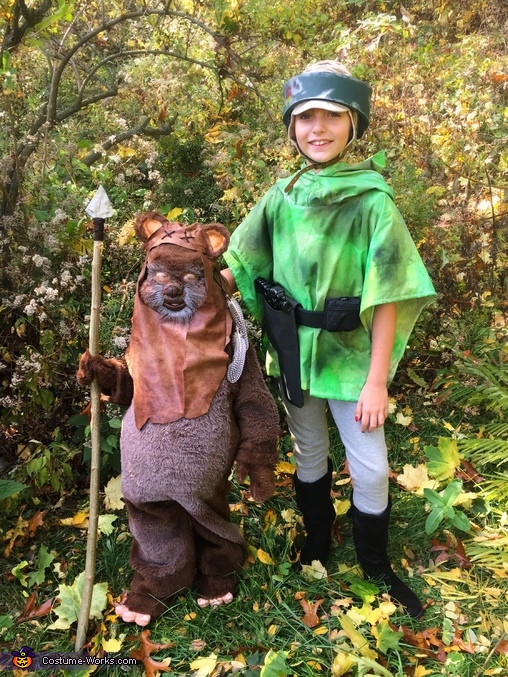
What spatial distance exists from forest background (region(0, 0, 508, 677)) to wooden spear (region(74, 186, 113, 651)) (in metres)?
0.13

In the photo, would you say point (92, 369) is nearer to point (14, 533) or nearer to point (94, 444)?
point (94, 444)

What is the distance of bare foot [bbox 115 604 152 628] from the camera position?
2.00m

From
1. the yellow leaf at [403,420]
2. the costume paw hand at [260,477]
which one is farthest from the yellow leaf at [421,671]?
the yellow leaf at [403,420]

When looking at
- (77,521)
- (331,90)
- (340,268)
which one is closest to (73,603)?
(77,521)

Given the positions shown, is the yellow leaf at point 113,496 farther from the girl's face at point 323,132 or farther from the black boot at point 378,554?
the girl's face at point 323,132

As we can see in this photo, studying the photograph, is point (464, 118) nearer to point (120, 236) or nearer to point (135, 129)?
point (135, 129)

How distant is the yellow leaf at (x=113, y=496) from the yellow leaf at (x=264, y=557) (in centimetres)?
70

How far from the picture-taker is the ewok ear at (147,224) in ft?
5.91

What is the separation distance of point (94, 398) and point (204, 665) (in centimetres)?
100

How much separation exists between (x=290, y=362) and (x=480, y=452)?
1.38 meters

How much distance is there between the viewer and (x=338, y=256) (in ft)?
5.65

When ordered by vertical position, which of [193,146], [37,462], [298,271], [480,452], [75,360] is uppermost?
[193,146]

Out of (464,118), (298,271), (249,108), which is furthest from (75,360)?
(464,118)

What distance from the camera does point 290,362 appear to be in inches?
74.4
